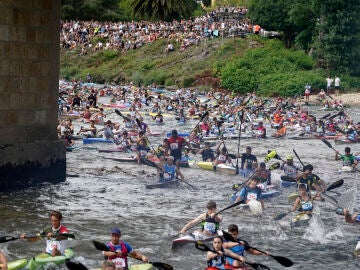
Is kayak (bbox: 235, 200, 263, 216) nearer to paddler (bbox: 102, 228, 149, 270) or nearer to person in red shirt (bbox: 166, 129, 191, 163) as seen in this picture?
person in red shirt (bbox: 166, 129, 191, 163)

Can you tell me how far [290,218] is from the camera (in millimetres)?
19453

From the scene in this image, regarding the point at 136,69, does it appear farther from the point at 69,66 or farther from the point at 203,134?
the point at 203,134

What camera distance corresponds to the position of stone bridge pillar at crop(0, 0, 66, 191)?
2056cm

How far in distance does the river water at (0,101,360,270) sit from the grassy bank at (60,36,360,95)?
2849cm

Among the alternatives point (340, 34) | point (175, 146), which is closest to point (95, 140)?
point (175, 146)

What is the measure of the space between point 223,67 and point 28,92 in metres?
36.7

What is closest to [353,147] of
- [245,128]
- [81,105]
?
[245,128]

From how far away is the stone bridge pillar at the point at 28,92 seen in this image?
67.5ft

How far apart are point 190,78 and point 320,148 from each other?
26.5 metres

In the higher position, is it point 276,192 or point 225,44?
point 225,44

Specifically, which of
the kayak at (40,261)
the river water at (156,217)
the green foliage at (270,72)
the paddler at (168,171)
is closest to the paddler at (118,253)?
the kayak at (40,261)

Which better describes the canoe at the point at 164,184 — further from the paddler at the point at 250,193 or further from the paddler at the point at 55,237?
the paddler at the point at 55,237

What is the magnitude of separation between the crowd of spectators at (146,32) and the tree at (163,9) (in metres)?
2.45

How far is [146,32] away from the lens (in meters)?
65.8
